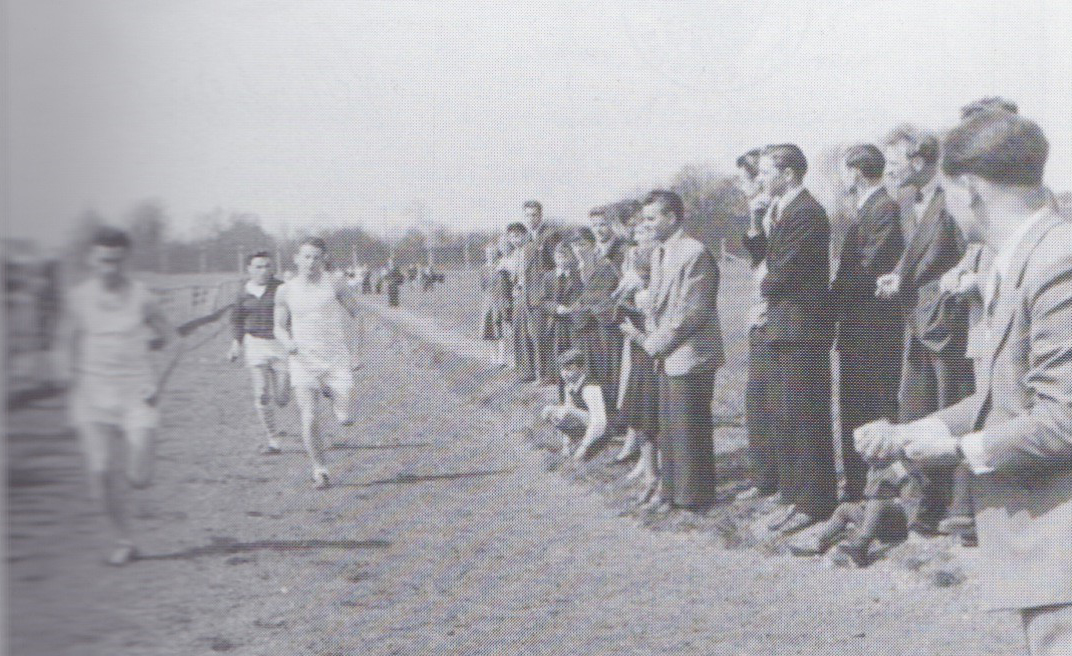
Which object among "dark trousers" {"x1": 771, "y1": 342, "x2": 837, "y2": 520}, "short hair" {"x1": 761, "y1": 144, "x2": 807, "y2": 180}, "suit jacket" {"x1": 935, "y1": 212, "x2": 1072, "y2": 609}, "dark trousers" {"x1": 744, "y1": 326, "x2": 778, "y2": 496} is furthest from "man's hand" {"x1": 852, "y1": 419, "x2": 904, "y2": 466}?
"dark trousers" {"x1": 744, "y1": 326, "x2": 778, "y2": 496}

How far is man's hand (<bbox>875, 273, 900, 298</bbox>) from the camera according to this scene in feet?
11.4

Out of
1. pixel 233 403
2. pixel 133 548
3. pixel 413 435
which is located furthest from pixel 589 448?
pixel 133 548

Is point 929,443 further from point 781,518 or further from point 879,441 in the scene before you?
point 781,518

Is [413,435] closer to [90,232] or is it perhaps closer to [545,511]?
[545,511]

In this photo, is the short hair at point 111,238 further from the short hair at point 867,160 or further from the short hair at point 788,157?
the short hair at point 867,160

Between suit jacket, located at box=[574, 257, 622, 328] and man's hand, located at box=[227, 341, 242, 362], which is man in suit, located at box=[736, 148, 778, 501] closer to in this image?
suit jacket, located at box=[574, 257, 622, 328]

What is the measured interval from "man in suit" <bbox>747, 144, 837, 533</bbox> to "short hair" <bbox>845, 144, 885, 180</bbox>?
0.13m

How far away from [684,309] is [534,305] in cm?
82

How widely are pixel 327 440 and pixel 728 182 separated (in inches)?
50.0

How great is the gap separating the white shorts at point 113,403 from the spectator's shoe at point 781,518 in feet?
7.05

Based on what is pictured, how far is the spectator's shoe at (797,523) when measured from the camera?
394cm

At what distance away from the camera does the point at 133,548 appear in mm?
2605

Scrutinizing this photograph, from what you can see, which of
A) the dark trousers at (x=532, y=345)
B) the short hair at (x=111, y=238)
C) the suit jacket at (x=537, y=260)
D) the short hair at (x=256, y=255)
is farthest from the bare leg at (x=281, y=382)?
the dark trousers at (x=532, y=345)

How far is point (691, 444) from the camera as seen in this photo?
14.6 ft
